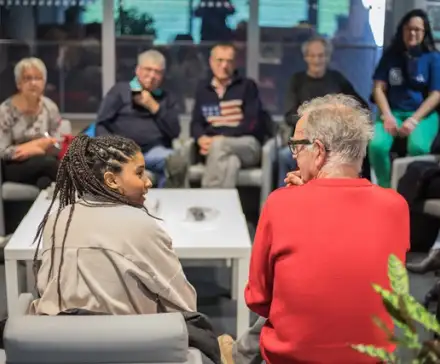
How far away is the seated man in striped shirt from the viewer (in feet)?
17.3

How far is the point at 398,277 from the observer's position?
159 cm

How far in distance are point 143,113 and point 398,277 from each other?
12.8 ft

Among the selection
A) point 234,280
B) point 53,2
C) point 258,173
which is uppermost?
Answer: point 53,2

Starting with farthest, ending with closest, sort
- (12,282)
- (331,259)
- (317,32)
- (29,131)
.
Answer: (317,32)
(29,131)
(12,282)
(331,259)

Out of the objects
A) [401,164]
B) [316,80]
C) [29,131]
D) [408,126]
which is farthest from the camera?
[316,80]

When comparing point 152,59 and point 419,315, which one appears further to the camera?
point 152,59

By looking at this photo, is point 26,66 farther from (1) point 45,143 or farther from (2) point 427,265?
(2) point 427,265

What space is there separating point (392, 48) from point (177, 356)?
3.68 metres

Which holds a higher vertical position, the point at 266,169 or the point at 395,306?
the point at 395,306

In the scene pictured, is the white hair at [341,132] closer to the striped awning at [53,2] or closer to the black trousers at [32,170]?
the black trousers at [32,170]

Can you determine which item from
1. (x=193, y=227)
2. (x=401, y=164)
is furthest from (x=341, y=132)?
→ (x=401, y=164)

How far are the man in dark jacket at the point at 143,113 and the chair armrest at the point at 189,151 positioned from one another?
0.28ft

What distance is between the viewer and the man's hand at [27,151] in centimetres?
491

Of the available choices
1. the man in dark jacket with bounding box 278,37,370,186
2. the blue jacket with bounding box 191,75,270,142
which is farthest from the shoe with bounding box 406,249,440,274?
the blue jacket with bounding box 191,75,270,142
